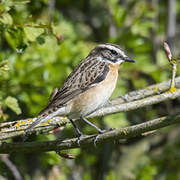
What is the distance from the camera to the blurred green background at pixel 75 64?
15.9 feet

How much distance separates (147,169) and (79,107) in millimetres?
2143

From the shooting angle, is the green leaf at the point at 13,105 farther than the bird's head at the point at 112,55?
No

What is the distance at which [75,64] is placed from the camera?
6.18 m

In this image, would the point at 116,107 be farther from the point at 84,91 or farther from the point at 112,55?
the point at 112,55

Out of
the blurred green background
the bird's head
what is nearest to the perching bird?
the bird's head

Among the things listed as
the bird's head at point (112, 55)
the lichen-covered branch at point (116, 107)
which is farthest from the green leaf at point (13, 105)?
the bird's head at point (112, 55)

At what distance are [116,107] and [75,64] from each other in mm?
1706

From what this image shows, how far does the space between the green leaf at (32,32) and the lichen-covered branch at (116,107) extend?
94 cm

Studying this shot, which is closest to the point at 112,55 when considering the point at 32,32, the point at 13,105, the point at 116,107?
the point at 116,107

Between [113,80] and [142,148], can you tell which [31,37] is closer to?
[113,80]

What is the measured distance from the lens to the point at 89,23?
8609mm

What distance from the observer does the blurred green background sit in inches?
191

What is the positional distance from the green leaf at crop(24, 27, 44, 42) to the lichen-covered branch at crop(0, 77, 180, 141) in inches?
36.9

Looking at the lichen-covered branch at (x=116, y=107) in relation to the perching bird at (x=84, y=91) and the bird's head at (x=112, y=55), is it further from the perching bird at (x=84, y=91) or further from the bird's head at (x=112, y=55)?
the bird's head at (x=112, y=55)
